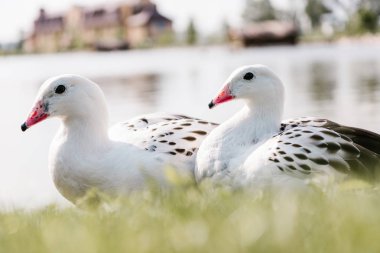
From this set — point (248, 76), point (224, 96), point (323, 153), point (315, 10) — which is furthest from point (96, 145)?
point (315, 10)

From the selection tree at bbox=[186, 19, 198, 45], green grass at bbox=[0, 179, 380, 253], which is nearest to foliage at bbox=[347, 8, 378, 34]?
tree at bbox=[186, 19, 198, 45]

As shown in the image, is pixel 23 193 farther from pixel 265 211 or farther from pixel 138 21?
pixel 138 21

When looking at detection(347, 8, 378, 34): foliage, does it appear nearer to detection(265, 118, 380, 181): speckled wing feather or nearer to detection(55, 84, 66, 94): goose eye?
detection(55, 84, 66, 94): goose eye

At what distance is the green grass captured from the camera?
9.39ft

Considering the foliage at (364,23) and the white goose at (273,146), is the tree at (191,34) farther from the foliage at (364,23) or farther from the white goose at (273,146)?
the white goose at (273,146)

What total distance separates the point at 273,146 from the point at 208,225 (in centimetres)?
253

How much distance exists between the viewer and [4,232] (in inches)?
153

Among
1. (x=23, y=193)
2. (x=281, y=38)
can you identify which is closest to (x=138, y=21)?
(x=281, y=38)

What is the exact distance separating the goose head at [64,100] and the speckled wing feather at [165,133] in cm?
45

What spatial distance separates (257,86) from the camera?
633 centimetres

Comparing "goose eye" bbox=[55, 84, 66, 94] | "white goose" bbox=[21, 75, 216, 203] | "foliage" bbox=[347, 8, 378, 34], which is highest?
"goose eye" bbox=[55, 84, 66, 94]

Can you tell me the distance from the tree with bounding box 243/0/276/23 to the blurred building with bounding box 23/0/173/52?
1583 cm

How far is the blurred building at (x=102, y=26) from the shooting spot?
145 metres

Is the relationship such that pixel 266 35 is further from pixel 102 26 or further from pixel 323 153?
pixel 323 153
